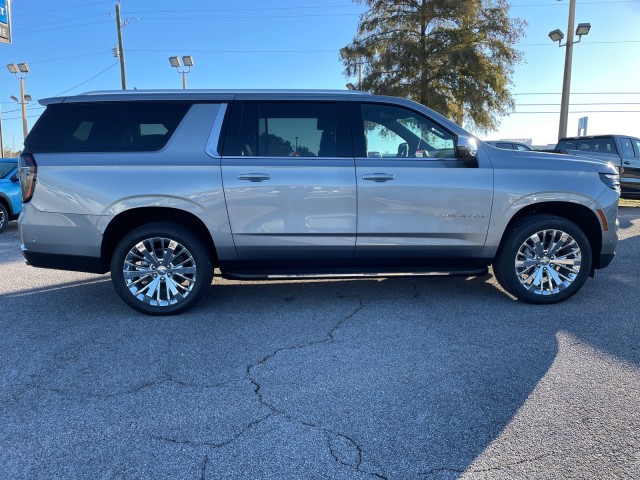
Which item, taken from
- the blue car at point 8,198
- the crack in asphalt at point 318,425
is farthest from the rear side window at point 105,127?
the blue car at point 8,198

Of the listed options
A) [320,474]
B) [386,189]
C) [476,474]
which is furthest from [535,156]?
[320,474]

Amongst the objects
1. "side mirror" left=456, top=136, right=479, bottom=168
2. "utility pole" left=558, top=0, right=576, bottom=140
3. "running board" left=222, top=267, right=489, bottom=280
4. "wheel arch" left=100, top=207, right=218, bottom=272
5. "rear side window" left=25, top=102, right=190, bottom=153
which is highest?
"utility pole" left=558, top=0, right=576, bottom=140

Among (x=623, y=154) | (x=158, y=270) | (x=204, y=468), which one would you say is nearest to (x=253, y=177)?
(x=158, y=270)

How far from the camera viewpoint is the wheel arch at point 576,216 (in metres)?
4.54

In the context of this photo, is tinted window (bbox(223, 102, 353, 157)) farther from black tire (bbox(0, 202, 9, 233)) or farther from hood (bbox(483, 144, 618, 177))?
black tire (bbox(0, 202, 9, 233))

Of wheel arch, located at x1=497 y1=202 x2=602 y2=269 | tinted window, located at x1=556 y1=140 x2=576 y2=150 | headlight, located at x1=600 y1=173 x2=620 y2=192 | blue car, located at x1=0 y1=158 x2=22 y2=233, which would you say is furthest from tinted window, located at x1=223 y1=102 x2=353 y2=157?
tinted window, located at x1=556 y1=140 x2=576 y2=150

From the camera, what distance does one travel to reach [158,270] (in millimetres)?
4293

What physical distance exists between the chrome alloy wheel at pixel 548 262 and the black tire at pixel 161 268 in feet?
10.0

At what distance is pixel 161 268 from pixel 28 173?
142 centimetres

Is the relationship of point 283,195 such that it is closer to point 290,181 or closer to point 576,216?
point 290,181

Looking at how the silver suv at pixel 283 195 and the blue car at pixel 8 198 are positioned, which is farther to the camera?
the blue car at pixel 8 198

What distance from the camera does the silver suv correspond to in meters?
4.14

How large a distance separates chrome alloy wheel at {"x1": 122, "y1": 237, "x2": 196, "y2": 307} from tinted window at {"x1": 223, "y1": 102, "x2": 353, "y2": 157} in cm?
107

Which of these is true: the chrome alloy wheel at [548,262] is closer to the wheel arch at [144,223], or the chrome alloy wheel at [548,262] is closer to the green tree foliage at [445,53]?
the wheel arch at [144,223]
